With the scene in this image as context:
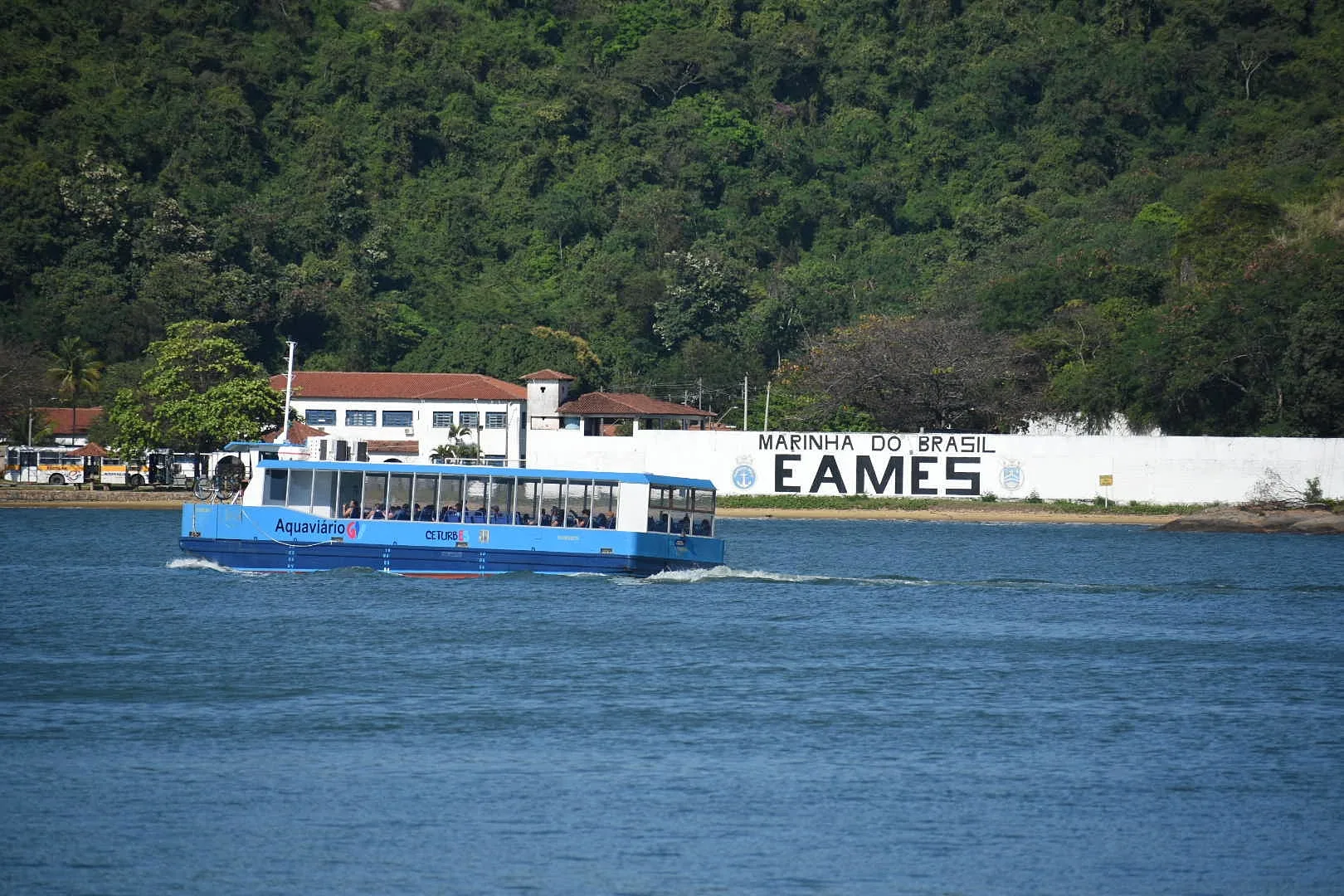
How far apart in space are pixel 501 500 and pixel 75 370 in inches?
2559

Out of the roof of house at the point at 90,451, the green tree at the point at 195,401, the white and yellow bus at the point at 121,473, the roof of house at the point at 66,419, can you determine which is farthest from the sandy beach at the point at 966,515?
the roof of house at the point at 66,419

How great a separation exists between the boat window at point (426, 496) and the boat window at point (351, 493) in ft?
4.11

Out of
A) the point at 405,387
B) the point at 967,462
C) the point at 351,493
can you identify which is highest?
the point at 405,387

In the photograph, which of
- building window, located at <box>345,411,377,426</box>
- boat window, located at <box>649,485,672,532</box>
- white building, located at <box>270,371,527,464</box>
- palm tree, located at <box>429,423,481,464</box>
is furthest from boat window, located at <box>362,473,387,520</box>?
building window, located at <box>345,411,377,426</box>

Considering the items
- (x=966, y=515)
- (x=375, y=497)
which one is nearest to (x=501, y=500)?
(x=375, y=497)

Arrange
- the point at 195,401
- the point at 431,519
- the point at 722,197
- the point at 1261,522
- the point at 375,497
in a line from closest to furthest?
the point at 375,497 < the point at 431,519 < the point at 1261,522 < the point at 195,401 < the point at 722,197

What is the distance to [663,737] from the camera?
2250 cm

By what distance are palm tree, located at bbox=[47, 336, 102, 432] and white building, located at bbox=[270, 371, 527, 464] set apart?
1392 centimetres

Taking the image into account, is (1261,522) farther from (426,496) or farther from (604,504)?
(426,496)

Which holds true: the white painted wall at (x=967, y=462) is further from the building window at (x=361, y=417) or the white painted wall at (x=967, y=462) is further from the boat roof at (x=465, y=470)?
the boat roof at (x=465, y=470)

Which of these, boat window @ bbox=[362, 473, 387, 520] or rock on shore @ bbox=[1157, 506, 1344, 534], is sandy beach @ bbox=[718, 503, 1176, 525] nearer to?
rock on shore @ bbox=[1157, 506, 1344, 534]

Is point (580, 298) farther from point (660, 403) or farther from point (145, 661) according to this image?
point (145, 661)

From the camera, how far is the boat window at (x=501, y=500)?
37.2 metres

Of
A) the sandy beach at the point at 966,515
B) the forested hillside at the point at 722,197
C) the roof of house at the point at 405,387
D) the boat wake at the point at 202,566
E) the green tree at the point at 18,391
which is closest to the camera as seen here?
the boat wake at the point at 202,566
